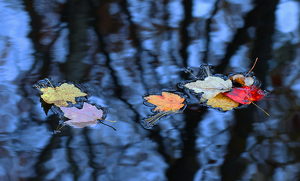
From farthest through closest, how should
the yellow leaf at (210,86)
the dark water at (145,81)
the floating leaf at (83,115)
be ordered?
the yellow leaf at (210,86)
the floating leaf at (83,115)
the dark water at (145,81)

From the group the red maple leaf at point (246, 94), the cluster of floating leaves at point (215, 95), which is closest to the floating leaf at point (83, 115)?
the cluster of floating leaves at point (215, 95)

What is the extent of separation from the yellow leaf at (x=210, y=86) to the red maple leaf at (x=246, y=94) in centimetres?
3

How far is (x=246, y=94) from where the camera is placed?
113 centimetres

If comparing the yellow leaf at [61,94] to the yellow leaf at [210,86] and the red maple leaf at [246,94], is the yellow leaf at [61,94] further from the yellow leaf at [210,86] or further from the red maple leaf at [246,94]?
the red maple leaf at [246,94]

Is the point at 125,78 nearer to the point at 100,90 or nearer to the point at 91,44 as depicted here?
the point at 100,90

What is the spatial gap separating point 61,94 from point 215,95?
2.32 ft

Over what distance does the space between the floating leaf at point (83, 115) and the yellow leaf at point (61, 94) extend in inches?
2.2

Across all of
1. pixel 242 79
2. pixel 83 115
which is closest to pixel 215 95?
pixel 242 79

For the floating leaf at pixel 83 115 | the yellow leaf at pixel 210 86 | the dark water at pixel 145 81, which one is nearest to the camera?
the dark water at pixel 145 81

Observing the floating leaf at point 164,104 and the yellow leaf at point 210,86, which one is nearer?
the floating leaf at point 164,104

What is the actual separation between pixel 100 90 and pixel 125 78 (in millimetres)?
144

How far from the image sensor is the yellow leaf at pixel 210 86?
1138 millimetres

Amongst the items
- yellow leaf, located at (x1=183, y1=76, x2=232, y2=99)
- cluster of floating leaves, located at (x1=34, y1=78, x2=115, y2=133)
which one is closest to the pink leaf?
cluster of floating leaves, located at (x1=34, y1=78, x2=115, y2=133)

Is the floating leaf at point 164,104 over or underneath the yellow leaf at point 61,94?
underneath
